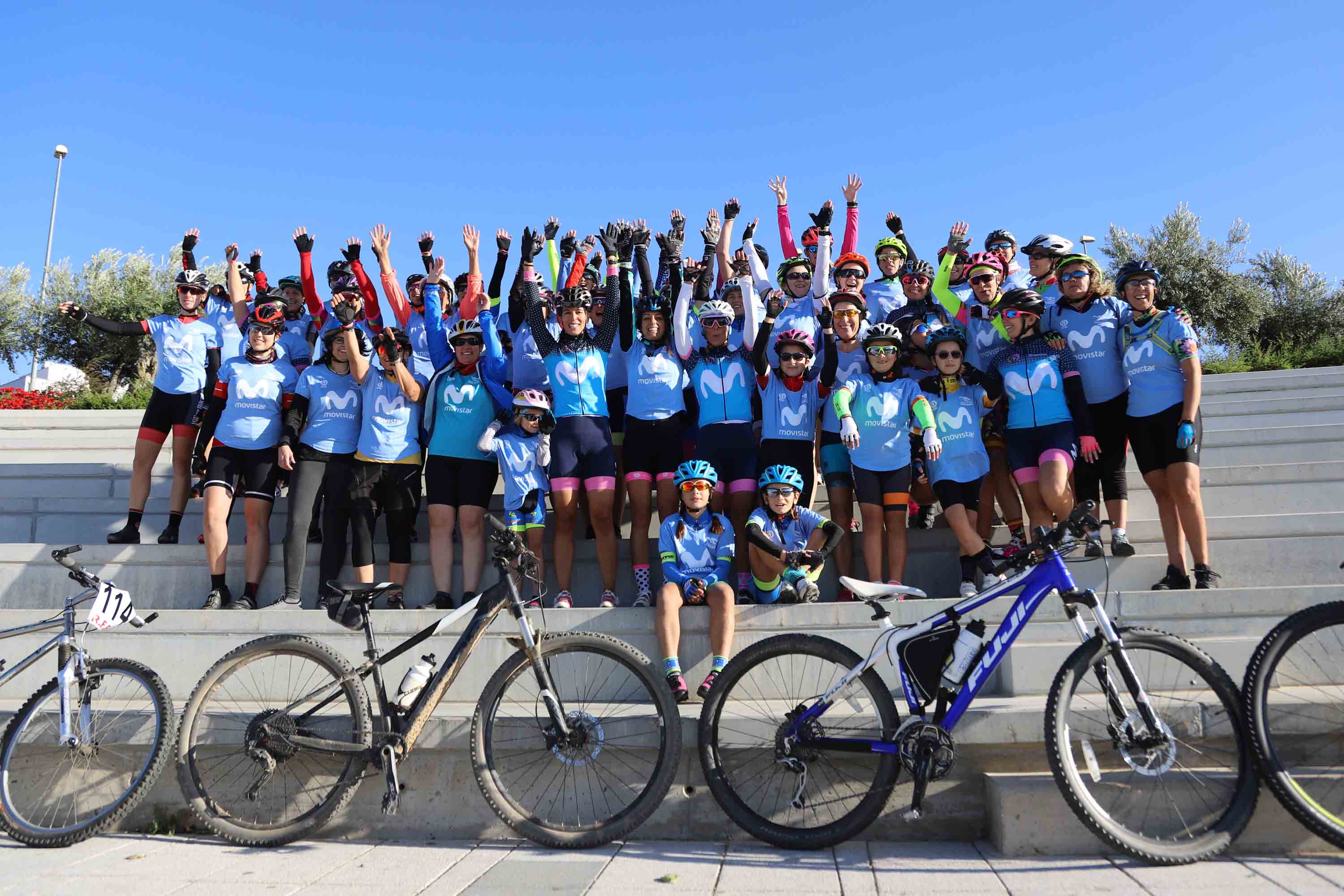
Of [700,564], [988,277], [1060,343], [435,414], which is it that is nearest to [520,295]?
[435,414]

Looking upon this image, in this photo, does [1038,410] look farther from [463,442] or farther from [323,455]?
[323,455]

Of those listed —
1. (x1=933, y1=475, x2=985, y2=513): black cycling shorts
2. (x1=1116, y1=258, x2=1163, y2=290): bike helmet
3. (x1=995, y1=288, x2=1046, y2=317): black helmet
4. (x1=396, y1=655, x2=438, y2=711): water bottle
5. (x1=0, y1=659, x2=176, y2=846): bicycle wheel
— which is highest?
(x1=1116, y1=258, x2=1163, y2=290): bike helmet

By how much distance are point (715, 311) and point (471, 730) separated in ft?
12.3

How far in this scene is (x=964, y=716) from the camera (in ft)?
13.2

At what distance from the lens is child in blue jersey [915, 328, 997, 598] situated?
5781 mm

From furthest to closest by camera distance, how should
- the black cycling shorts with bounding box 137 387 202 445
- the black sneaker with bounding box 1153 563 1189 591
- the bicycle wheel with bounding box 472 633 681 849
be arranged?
the black cycling shorts with bounding box 137 387 202 445 → the black sneaker with bounding box 1153 563 1189 591 → the bicycle wheel with bounding box 472 633 681 849

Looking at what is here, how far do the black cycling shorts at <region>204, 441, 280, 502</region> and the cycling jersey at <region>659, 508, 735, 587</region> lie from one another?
3215 mm

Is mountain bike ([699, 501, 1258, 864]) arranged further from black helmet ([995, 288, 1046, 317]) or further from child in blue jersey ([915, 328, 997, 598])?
black helmet ([995, 288, 1046, 317])

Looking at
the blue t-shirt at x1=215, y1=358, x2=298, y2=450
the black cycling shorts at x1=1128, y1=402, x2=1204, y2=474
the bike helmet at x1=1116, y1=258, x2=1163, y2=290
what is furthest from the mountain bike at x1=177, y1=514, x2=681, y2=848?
the bike helmet at x1=1116, y1=258, x2=1163, y2=290

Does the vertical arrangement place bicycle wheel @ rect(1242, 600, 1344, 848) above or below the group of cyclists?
below

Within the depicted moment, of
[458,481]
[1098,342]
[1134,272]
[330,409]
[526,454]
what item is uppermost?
[1134,272]

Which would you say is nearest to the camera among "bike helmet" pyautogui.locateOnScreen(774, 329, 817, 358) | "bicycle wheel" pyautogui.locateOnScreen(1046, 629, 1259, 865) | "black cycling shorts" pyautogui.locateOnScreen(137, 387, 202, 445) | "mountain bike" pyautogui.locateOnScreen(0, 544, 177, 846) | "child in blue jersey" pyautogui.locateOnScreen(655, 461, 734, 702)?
"bicycle wheel" pyautogui.locateOnScreen(1046, 629, 1259, 865)

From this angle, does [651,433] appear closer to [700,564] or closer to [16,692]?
[700,564]

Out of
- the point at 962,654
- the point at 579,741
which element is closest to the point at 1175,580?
the point at 962,654
